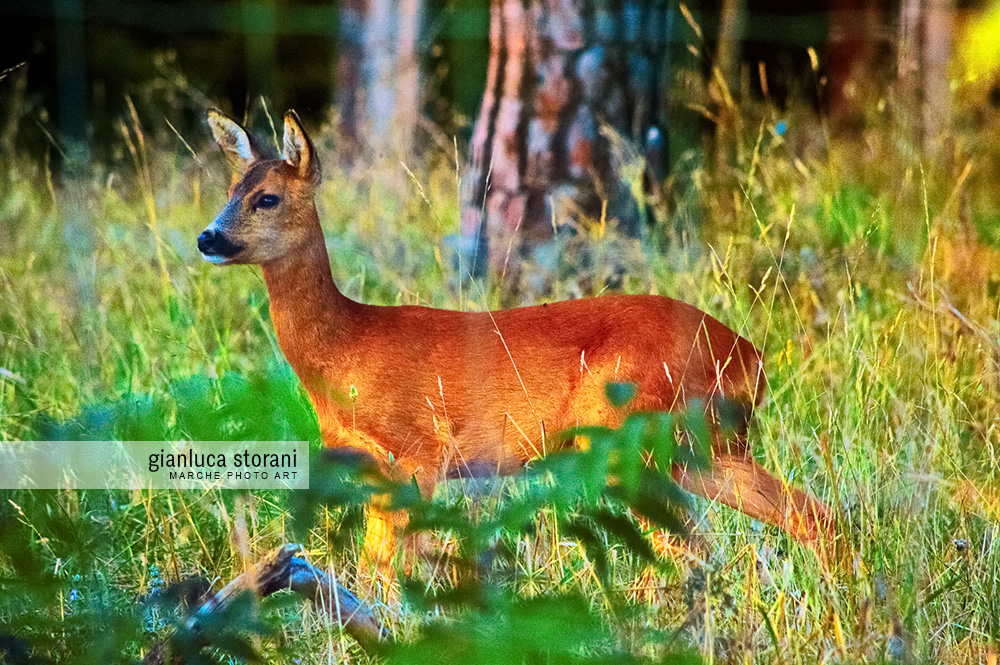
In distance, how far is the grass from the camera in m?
2.52

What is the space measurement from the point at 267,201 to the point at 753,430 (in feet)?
5.06

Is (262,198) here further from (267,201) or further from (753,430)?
(753,430)

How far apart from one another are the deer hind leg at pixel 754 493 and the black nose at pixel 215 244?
1280mm

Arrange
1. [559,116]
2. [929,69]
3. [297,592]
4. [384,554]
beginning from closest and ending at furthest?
[297,592] → [384,554] → [559,116] → [929,69]

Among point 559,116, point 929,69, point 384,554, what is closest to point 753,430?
point 384,554

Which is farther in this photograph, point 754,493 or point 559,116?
point 559,116

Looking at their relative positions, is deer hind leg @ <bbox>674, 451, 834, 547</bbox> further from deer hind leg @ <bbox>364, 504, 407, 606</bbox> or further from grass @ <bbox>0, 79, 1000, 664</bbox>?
deer hind leg @ <bbox>364, 504, 407, 606</bbox>

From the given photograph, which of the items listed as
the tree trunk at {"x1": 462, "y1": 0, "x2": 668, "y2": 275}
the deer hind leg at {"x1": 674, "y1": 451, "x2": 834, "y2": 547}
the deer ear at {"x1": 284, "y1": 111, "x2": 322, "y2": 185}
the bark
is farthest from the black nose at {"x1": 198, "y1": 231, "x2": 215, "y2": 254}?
the bark

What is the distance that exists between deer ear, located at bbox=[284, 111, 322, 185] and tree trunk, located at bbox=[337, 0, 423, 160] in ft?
13.4

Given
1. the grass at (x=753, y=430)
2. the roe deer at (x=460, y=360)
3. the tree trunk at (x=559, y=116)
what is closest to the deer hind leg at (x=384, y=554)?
the grass at (x=753, y=430)

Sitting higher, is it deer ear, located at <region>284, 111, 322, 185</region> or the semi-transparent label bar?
deer ear, located at <region>284, 111, 322, 185</region>

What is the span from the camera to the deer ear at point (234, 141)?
3164mm

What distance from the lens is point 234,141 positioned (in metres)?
3.23

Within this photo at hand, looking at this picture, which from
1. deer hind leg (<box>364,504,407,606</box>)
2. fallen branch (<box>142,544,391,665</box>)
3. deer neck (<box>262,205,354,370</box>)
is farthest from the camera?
deer neck (<box>262,205,354,370</box>)
